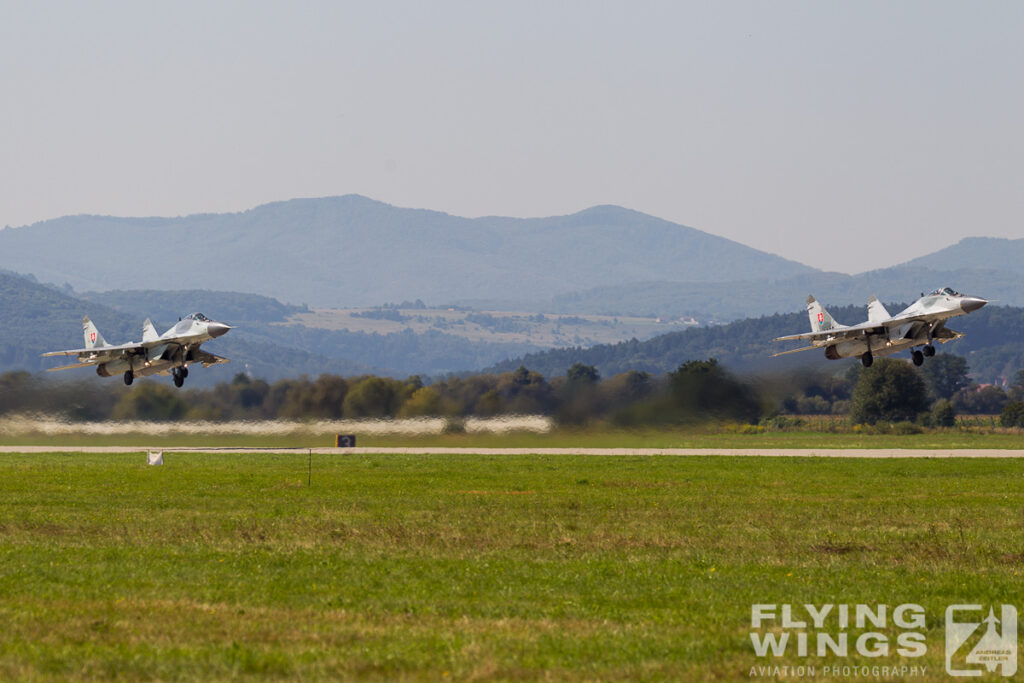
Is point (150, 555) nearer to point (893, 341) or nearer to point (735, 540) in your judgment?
point (735, 540)

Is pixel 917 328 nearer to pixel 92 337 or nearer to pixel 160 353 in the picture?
pixel 160 353

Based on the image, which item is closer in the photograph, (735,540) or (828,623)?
(828,623)

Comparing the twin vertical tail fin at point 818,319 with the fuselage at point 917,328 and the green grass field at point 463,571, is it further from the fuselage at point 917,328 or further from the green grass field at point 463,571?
the green grass field at point 463,571

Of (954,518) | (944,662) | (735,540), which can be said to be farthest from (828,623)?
(954,518)

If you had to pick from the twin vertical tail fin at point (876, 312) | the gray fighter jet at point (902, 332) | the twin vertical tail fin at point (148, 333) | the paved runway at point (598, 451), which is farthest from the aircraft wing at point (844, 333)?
the twin vertical tail fin at point (148, 333)

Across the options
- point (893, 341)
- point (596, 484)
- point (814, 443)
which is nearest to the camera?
point (596, 484)

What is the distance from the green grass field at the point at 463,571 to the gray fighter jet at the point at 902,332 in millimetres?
11761

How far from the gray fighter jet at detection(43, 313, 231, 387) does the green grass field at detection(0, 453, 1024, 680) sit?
19.0m

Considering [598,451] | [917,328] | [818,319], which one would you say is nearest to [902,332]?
[917,328]

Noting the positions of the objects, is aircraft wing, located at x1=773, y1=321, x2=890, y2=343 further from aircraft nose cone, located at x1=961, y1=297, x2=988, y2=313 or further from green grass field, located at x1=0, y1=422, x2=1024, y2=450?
green grass field, located at x1=0, y1=422, x2=1024, y2=450

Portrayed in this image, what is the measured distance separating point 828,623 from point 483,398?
156ft

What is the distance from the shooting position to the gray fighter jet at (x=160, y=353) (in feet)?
184

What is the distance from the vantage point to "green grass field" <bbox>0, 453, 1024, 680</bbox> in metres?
13.6

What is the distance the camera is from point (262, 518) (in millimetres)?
26891
